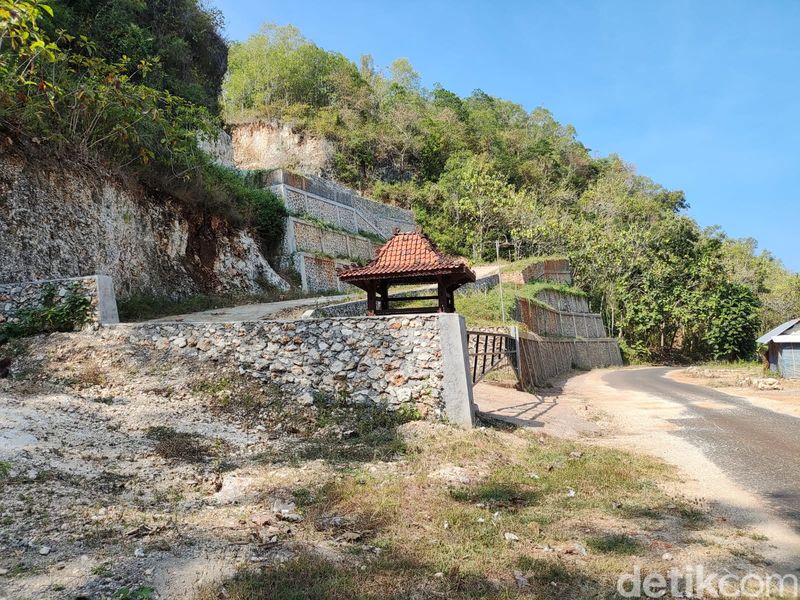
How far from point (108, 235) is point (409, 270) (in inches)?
380

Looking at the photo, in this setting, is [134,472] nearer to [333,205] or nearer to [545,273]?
[333,205]

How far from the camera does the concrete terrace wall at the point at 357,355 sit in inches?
385

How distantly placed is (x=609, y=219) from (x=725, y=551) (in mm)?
45133

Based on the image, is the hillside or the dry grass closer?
the dry grass

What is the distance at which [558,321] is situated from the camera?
32250mm

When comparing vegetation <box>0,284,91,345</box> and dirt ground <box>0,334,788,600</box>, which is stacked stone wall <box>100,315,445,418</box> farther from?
vegetation <box>0,284,91,345</box>

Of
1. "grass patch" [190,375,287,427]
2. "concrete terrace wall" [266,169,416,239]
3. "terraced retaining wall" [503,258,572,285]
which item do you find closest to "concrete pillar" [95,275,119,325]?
"grass patch" [190,375,287,427]

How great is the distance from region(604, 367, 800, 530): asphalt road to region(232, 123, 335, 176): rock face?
30479 mm

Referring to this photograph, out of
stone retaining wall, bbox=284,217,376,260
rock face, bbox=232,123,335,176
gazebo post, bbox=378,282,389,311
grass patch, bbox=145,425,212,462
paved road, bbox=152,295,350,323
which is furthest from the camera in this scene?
rock face, bbox=232,123,335,176

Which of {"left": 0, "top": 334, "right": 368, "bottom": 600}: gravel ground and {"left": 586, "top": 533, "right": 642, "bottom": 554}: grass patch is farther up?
{"left": 0, "top": 334, "right": 368, "bottom": 600}: gravel ground

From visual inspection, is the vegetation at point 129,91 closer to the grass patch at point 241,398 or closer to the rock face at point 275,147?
the grass patch at point 241,398

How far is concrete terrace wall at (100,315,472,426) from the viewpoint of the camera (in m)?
9.77

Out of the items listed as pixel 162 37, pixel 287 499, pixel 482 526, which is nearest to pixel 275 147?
pixel 162 37

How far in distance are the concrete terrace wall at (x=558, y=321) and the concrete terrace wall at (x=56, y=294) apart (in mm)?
17407
